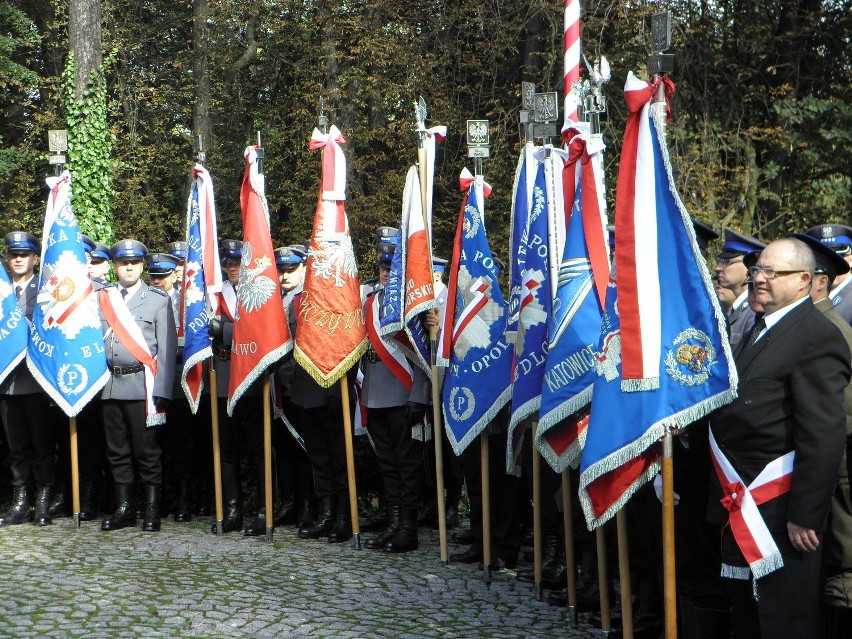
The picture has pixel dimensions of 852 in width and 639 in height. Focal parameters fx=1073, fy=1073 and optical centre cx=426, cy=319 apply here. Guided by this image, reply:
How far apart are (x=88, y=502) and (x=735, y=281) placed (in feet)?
17.5

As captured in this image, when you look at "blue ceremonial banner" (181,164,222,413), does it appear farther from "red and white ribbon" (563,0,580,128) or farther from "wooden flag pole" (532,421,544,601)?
"red and white ribbon" (563,0,580,128)

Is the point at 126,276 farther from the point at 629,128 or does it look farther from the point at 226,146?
the point at 226,146

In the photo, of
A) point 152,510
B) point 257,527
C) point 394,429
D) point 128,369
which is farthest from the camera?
point 128,369

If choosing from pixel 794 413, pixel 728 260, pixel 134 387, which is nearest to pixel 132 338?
pixel 134 387

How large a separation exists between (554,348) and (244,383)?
3.00 meters

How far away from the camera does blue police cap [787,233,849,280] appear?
13.3ft

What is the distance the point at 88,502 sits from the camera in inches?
333

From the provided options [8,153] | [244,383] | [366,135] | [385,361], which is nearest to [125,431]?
[244,383]

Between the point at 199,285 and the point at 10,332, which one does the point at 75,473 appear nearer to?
the point at 10,332

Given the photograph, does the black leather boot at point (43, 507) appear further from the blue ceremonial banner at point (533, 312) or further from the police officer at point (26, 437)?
the blue ceremonial banner at point (533, 312)

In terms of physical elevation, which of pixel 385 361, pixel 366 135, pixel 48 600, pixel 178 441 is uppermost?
pixel 366 135

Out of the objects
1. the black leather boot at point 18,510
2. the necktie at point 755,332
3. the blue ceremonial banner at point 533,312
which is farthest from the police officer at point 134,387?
the necktie at point 755,332

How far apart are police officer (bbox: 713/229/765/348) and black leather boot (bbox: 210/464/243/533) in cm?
392

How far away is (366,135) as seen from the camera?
54.9 feet
